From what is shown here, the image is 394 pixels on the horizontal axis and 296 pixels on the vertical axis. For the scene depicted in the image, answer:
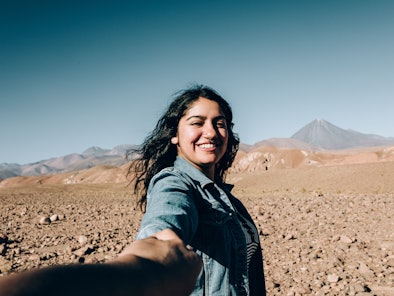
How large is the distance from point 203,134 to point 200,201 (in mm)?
516

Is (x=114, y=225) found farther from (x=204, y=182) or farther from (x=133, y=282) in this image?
(x=133, y=282)

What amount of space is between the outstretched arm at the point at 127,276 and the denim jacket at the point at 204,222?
34 cm

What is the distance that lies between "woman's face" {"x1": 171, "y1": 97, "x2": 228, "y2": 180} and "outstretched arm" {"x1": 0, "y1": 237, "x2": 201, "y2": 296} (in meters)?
1.16

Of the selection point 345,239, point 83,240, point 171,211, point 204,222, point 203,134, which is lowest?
point 83,240

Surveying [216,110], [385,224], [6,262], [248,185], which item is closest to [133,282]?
[216,110]

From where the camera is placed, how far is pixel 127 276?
667mm

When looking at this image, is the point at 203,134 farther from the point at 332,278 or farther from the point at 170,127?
the point at 332,278

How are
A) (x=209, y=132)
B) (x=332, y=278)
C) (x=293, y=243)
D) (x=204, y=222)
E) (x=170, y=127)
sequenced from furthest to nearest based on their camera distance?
(x=293, y=243)
(x=332, y=278)
(x=170, y=127)
(x=209, y=132)
(x=204, y=222)

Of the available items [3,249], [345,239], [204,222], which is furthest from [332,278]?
[3,249]

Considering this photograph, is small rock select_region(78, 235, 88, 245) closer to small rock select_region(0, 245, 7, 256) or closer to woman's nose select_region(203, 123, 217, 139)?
small rock select_region(0, 245, 7, 256)

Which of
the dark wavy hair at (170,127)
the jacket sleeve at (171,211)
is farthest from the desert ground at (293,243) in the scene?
the dark wavy hair at (170,127)

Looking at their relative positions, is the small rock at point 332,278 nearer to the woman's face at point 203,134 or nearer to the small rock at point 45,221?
the woman's face at point 203,134

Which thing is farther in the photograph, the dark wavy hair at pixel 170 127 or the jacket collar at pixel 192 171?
the dark wavy hair at pixel 170 127

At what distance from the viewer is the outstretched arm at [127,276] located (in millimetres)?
540
